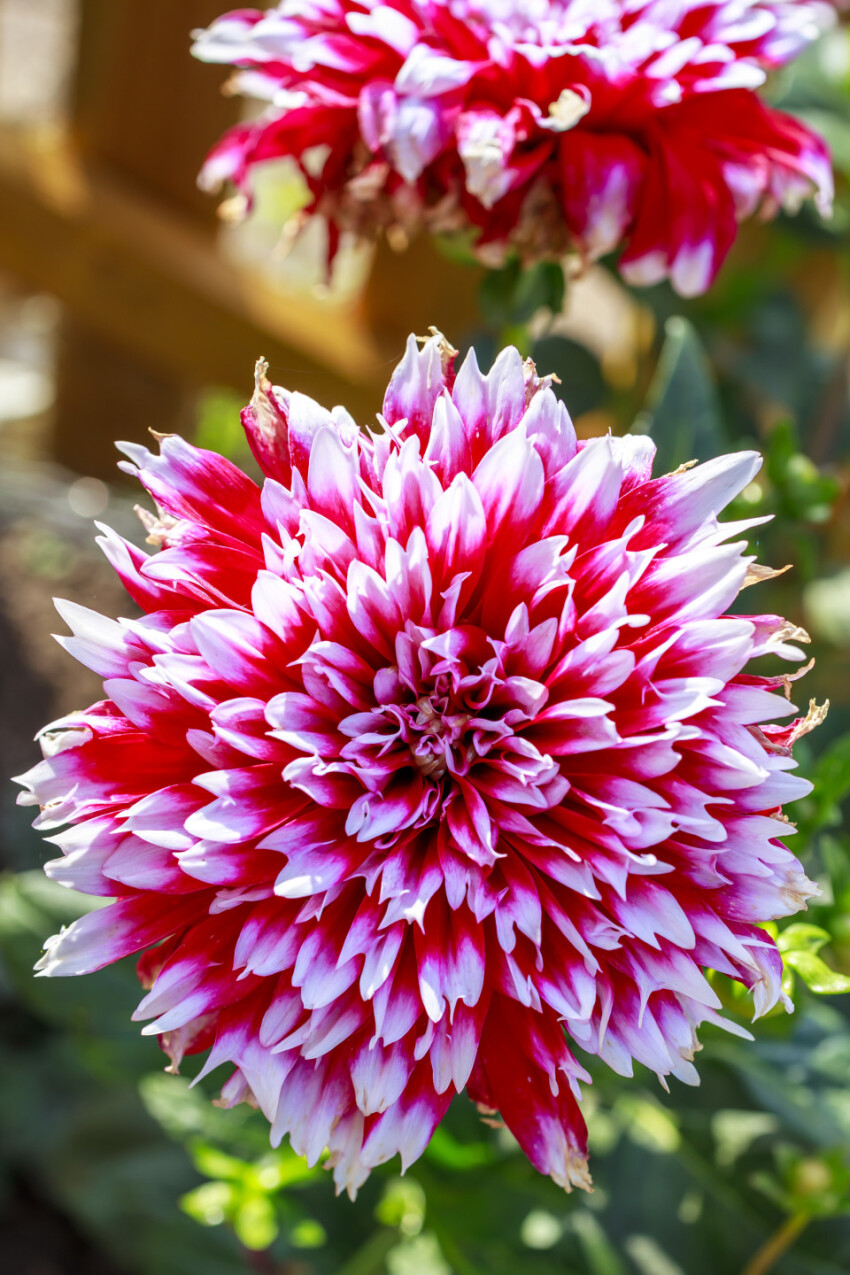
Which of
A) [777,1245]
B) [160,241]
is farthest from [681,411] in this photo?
[160,241]

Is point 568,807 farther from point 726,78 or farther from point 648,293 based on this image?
point 648,293

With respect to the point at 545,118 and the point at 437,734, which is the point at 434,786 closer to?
the point at 437,734

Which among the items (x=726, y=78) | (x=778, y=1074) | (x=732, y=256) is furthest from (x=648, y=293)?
(x=778, y=1074)

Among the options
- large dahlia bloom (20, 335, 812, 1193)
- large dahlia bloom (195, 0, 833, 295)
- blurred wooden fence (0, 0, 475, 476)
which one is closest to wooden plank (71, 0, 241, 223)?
blurred wooden fence (0, 0, 475, 476)

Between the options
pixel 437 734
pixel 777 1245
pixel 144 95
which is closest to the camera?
pixel 437 734

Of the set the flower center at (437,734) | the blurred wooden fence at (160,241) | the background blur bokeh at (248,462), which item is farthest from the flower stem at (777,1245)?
the blurred wooden fence at (160,241)

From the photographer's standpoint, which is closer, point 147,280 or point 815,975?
point 815,975
